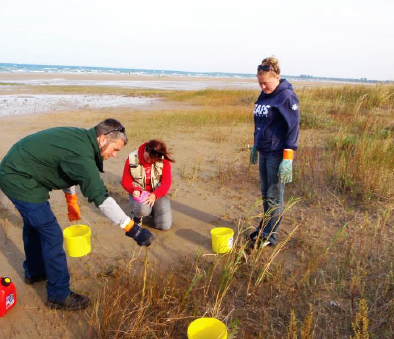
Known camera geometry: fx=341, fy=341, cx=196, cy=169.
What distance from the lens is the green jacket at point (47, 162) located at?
7.64 ft

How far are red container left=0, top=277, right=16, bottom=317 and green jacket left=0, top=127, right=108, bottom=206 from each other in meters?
0.66

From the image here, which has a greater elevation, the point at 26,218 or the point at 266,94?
the point at 266,94

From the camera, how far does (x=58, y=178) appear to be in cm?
254

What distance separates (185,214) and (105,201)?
91.4 inches

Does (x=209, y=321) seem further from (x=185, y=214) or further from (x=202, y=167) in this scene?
(x=202, y=167)

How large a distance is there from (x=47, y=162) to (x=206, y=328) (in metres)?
1.58

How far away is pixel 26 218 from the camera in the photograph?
103 inches

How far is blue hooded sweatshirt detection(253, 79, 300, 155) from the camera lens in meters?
3.14

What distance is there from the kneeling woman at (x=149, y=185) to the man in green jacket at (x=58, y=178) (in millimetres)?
1405

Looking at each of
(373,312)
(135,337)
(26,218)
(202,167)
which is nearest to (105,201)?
(26,218)

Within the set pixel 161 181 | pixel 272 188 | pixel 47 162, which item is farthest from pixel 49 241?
pixel 272 188

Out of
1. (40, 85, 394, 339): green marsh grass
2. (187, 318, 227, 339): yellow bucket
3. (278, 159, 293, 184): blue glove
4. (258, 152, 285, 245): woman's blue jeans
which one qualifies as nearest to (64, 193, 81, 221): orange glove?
(40, 85, 394, 339): green marsh grass

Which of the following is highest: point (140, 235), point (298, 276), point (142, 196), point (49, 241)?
point (140, 235)

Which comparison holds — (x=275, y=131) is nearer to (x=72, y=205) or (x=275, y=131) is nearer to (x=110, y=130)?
(x=110, y=130)
